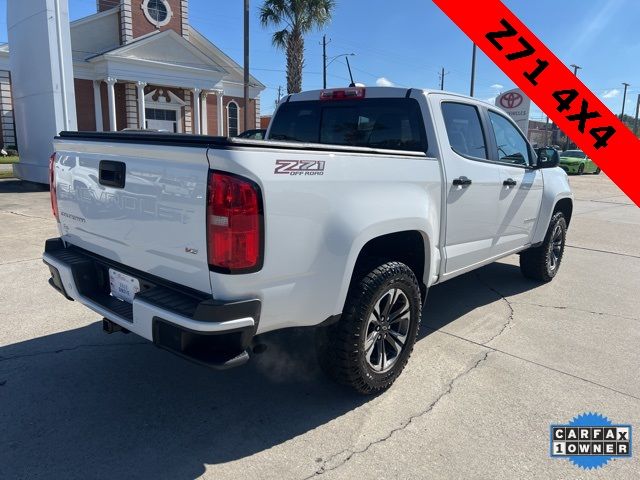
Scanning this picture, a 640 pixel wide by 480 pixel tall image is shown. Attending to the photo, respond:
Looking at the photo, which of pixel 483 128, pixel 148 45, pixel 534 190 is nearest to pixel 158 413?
pixel 483 128

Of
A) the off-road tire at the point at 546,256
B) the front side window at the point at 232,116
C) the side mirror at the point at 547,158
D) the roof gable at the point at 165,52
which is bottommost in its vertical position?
the off-road tire at the point at 546,256

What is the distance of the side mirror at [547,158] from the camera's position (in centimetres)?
509

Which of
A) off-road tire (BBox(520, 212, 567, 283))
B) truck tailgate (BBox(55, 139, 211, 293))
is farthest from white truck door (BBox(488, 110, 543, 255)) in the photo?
truck tailgate (BBox(55, 139, 211, 293))

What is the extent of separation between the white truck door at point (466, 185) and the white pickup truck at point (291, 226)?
0.05 ft

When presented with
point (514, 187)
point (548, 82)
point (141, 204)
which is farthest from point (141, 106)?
point (141, 204)

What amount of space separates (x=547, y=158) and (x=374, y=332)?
3.14 m

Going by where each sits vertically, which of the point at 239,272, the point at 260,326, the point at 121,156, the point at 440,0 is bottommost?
the point at 260,326

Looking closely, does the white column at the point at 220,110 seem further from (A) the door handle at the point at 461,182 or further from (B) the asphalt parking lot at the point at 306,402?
(A) the door handle at the point at 461,182

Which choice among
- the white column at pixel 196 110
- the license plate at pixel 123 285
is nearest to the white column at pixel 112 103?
the white column at pixel 196 110

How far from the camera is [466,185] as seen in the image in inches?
151

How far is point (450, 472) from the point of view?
8.34ft

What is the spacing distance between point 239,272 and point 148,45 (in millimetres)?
25677

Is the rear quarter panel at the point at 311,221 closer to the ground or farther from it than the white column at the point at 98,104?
closer to the ground

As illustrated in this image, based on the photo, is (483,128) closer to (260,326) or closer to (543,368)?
(543,368)
